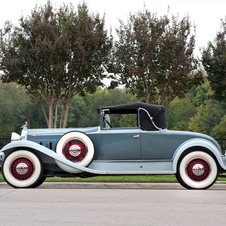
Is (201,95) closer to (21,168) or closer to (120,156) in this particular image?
(120,156)

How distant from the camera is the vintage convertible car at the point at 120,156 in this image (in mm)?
7609

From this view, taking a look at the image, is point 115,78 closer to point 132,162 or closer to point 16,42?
point 16,42

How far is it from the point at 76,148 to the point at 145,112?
5.97ft

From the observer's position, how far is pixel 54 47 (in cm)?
1442

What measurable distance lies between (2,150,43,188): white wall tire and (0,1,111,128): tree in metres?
7.51

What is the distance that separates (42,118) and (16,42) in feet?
191

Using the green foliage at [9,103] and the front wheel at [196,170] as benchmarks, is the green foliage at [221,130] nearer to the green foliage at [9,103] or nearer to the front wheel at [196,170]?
the front wheel at [196,170]

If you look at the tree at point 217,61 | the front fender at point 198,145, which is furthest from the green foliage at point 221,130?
the front fender at point 198,145

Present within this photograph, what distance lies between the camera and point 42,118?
72250 millimetres

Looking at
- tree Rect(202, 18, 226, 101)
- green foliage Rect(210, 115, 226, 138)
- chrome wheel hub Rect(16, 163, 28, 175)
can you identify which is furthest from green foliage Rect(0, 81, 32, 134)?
chrome wheel hub Rect(16, 163, 28, 175)

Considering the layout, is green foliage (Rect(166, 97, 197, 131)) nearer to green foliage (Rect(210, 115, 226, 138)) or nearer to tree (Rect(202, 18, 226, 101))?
green foliage (Rect(210, 115, 226, 138))
